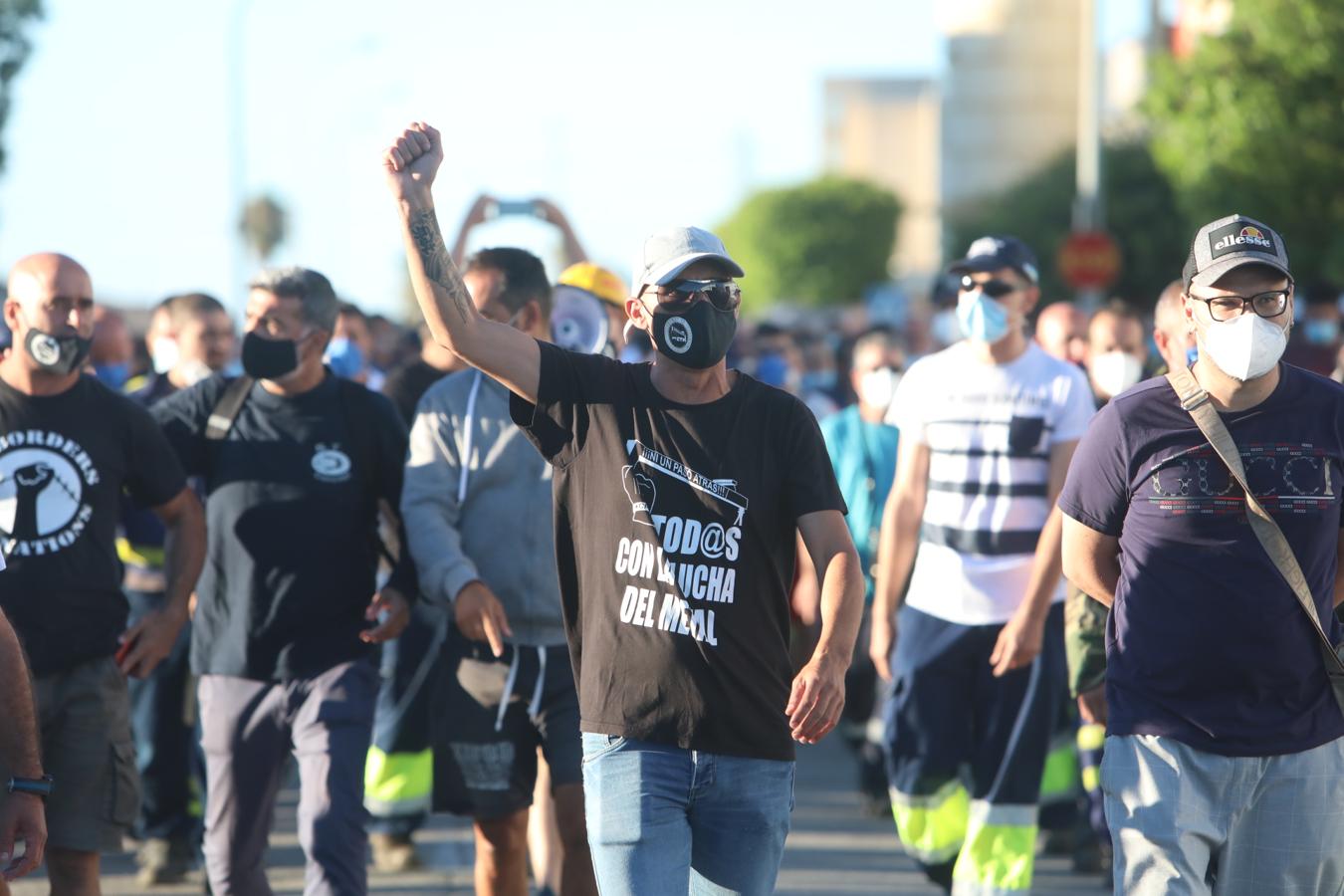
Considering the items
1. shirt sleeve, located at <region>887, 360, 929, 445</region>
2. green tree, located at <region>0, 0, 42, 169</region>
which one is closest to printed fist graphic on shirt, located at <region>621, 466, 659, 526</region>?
shirt sleeve, located at <region>887, 360, 929, 445</region>

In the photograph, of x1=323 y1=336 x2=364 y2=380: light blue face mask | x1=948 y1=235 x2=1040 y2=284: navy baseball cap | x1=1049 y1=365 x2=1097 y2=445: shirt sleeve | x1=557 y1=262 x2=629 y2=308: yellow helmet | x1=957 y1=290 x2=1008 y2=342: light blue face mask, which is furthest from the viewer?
x1=323 y1=336 x2=364 y2=380: light blue face mask

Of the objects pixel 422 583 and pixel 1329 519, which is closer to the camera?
pixel 1329 519

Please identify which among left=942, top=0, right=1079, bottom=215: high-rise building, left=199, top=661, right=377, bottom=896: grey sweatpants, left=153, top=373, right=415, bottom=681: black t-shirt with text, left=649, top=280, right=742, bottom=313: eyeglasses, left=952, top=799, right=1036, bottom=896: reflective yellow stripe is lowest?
left=952, top=799, right=1036, bottom=896: reflective yellow stripe

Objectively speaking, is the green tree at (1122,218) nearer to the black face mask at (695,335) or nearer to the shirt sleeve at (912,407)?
the shirt sleeve at (912,407)

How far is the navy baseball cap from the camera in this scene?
24.0 ft

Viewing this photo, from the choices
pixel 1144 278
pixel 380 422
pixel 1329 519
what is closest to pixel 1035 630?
pixel 1329 519

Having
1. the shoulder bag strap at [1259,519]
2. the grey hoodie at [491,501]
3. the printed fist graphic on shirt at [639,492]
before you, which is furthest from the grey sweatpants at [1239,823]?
the grey hoodie at [491,501]

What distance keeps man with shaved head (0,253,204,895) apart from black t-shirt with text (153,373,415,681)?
293 millimetres

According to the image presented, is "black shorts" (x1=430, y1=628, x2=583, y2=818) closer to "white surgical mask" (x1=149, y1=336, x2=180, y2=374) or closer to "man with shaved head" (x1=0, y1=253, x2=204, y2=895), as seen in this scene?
"man with shaved head" (x1=0, y1=253, x2=204, y2=895)

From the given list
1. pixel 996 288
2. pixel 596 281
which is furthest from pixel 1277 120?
pixel 996 288

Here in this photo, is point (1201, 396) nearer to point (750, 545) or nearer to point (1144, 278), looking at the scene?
point (750, 545)

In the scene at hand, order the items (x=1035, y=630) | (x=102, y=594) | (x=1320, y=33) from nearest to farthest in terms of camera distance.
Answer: (x=102, y=594)
(x=1035, y=630)
(x=1320, y=33)

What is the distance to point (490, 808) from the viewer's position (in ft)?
21.2

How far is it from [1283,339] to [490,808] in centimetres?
297
